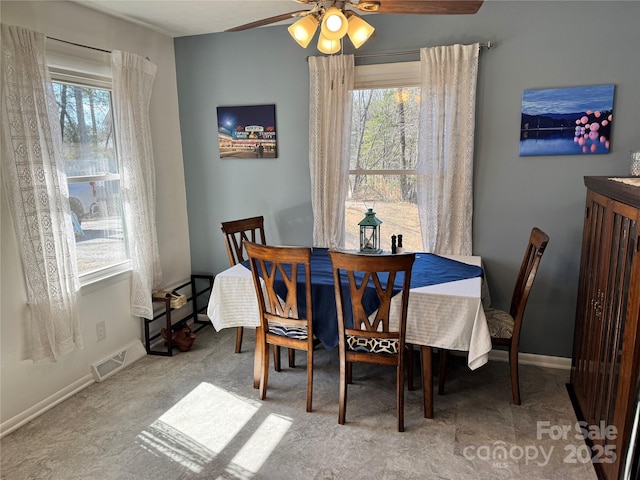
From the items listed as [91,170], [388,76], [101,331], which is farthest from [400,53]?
[101,331]

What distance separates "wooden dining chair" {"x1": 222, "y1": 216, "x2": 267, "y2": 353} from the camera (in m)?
3.30

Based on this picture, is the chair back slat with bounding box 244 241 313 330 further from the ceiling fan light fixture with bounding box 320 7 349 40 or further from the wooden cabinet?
the wooden cabinet

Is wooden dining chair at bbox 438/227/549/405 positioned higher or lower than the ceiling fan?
lower

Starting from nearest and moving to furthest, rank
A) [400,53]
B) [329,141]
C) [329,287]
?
[329,287], [400,53], [329,141]

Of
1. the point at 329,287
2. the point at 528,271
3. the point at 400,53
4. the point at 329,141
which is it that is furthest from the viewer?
the point at 329,141

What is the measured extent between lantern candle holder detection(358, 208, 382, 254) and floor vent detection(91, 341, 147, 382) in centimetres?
190

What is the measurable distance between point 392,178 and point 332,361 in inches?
57.4

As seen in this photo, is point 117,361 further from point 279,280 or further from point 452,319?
point 452,319

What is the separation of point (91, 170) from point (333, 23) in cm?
207

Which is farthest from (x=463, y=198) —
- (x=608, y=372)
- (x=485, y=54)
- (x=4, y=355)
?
(x=4, y=355)

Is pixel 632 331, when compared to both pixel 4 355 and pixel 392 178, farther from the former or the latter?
pixel 4 355

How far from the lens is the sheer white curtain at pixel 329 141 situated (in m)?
3.27

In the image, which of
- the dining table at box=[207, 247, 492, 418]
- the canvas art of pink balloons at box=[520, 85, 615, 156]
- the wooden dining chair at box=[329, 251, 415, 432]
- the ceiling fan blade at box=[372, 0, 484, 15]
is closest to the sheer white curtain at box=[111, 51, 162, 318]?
the dining table at box=[207, 247, 492, 418]

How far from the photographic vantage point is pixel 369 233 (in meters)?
3.10
